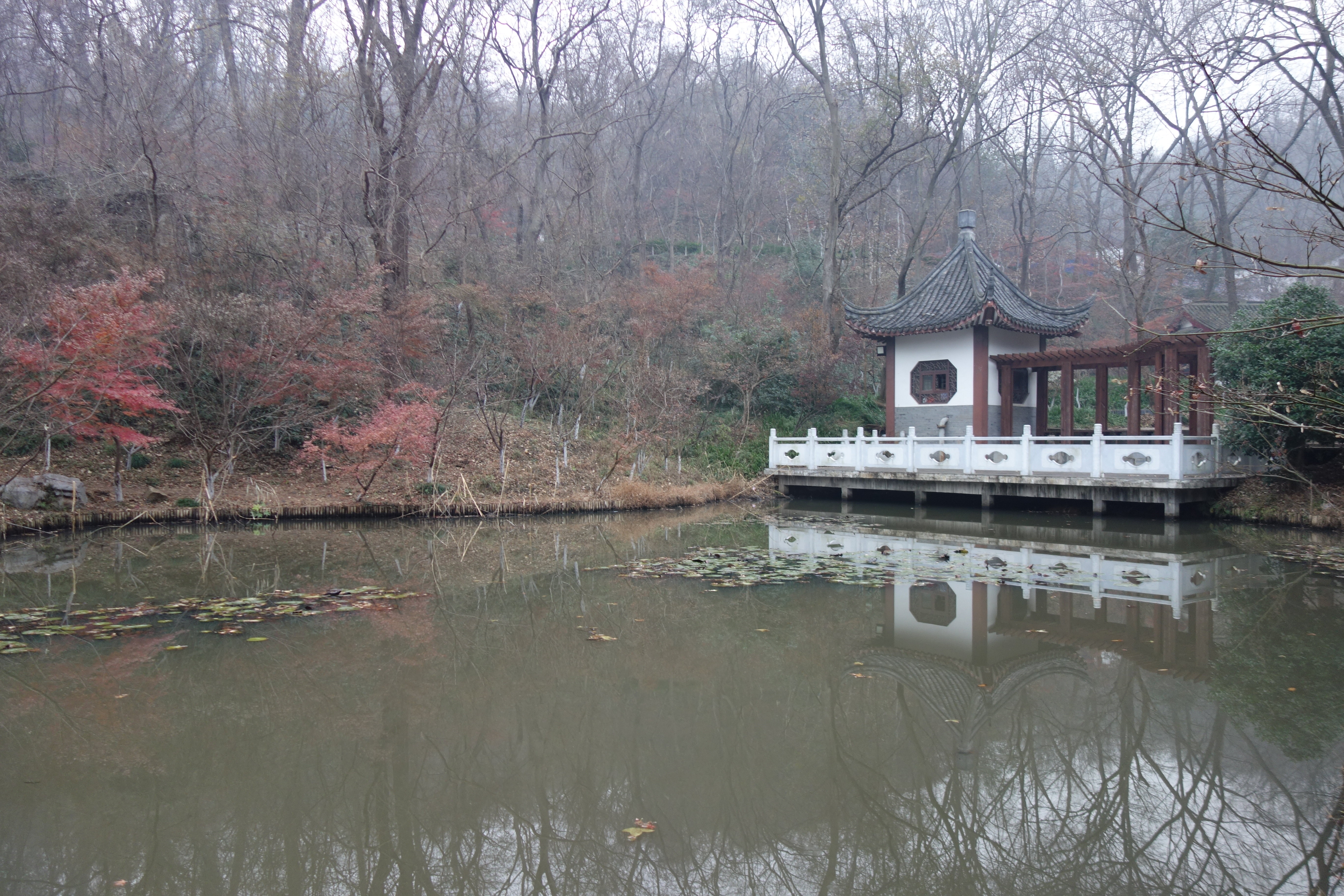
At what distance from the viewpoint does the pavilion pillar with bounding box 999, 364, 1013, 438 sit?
18312 millimetres

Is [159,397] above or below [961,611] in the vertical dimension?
above

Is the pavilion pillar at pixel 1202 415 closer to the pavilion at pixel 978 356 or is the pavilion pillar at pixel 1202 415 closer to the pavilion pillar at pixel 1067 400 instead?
the pavilion at pixel 978 356

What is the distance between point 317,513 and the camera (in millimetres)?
14250

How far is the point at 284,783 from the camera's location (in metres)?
3.96

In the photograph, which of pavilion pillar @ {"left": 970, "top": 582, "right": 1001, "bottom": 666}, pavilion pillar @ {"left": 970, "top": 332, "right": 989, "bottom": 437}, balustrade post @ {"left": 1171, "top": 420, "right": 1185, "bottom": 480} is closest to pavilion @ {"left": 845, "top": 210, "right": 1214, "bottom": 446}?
pavilion pillar @ {"left": 970, "top": 332, "right": 989, "bottom": 437}

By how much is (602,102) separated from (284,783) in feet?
85.8

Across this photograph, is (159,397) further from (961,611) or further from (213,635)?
(961,611)

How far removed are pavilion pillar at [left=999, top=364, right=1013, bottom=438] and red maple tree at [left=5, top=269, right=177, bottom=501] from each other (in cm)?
1584

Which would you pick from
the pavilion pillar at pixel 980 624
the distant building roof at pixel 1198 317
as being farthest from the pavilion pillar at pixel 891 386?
the pavilion pillar at pixel 980 624

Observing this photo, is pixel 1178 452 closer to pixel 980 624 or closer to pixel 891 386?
pixel 891 386

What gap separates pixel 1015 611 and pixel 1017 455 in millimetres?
8416

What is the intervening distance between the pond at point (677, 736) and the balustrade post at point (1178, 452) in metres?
4.69

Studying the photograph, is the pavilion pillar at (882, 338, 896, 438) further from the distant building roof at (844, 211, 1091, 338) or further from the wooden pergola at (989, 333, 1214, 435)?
the wooden pergola at (989, 333, 1214, 435)

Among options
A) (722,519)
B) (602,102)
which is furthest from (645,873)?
(602,102)
